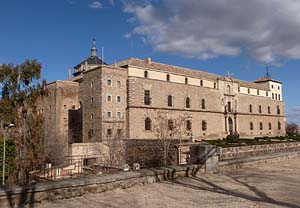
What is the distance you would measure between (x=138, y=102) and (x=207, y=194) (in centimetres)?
2678

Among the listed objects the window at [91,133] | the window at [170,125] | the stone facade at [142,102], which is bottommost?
the window at [91,133]

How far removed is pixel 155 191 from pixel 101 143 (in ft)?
73.4

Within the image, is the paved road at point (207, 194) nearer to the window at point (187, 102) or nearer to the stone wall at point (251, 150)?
the stone wall at point (251, 150)

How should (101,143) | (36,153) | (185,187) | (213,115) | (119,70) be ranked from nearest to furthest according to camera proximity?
(185,187) → (36,153) → (101,143) → (119,70) → (213,115)

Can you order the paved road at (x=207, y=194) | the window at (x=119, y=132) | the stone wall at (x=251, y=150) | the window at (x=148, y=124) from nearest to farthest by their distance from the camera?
the paved road at (x=207, y=194) < the stone wall at (x=251, y=150) < the window at (x=119, y=132) < the window at (x=148, y=124)

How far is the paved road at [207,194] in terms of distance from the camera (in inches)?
223

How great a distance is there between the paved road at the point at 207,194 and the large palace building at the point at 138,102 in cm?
2280

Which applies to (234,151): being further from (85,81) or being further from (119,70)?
(85,81)

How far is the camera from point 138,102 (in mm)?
33031

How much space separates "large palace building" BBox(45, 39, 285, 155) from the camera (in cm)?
3106

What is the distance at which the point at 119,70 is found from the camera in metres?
32.1

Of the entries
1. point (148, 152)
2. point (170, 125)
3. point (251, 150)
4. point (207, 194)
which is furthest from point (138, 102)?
A: point (207, 194)

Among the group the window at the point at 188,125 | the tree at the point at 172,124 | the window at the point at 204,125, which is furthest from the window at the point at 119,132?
the window at the point at 204,125

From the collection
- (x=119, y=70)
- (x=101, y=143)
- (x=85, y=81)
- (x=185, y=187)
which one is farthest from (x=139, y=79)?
(x=185, y=187)
